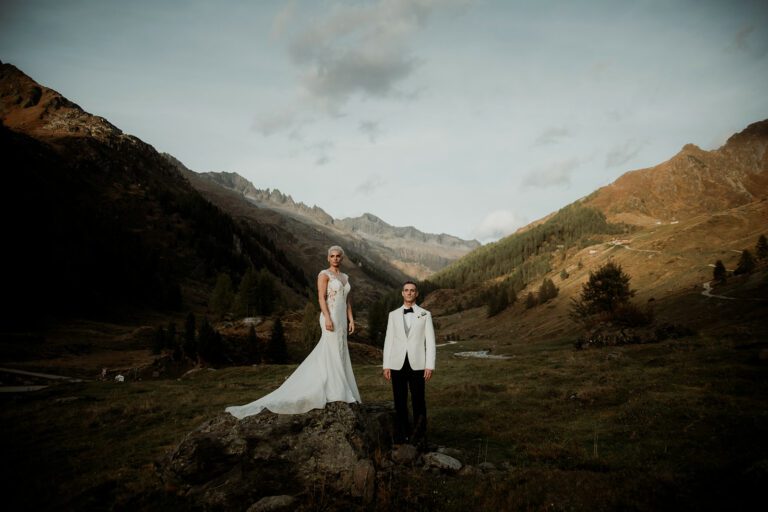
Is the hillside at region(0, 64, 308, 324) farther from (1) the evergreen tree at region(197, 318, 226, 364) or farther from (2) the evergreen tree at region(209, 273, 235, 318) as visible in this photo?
(1) the evergreen tree at region(197, 318, 226, 364)

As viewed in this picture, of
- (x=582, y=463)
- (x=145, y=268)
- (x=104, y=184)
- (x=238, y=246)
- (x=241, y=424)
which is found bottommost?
(x=582, y=463)

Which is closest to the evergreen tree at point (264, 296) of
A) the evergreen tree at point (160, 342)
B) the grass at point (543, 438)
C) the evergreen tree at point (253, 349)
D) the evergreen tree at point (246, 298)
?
the evergreen tree at point (246, 298)

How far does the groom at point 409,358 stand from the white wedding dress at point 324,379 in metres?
1.32

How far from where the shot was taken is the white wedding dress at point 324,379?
9.28 metres

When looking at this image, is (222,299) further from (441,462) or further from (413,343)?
(441,462)

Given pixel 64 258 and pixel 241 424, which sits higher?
pixel 64 258

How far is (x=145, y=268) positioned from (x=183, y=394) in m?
96.7

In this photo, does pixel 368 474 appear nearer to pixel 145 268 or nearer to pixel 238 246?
pixel 145 268

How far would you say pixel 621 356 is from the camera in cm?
2803

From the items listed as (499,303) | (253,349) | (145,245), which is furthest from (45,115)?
(499,303)

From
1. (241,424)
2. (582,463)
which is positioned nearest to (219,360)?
(241,424)

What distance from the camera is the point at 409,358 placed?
33.9ft

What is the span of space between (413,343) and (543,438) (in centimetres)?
608

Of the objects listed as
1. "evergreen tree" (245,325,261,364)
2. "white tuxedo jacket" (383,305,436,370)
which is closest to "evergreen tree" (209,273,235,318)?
"evergreen tree" (245,325,261,364)
